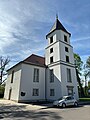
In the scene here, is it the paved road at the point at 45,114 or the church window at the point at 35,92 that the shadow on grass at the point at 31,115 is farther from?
the church window at the point at 35,92

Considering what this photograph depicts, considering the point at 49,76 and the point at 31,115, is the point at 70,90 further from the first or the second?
the point at 31,115

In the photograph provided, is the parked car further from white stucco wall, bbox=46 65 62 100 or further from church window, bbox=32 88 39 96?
church window, bbox=32 88 39 96

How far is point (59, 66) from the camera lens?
2302cm

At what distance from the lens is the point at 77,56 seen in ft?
136

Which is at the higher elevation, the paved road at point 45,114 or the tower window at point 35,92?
the tower window at point 35,92

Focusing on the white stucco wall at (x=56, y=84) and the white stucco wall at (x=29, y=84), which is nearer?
the white stucco wall at (x=29, y=84)

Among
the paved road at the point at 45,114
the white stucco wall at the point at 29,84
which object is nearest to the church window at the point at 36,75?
the white stucco wall at the point at 29,84

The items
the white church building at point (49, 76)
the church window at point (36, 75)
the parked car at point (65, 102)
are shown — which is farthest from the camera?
the church window at point (36, 75)

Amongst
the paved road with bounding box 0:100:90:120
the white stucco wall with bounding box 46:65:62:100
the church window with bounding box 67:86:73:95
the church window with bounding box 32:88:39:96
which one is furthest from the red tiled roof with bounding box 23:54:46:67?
the paved road with bounding box 0:100:90:120

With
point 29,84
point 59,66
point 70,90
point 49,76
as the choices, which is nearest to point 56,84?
point 49,76

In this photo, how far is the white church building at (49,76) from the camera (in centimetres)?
2147

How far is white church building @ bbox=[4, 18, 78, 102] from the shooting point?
21.5 meters

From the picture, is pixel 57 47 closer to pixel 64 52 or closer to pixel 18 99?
pixel 64 52

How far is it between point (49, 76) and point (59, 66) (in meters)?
3.21
